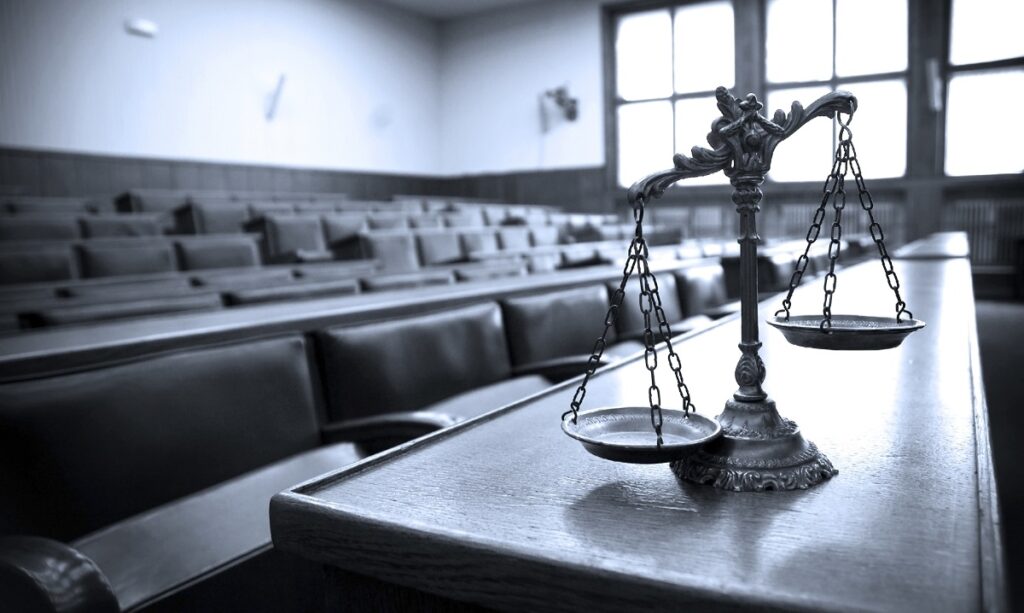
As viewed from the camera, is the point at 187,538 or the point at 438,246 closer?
the point at 187,538

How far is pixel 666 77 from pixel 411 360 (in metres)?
5.32

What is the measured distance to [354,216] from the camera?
338cm

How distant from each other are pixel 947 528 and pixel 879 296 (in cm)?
97

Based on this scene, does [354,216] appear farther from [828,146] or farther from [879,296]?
[828,146]

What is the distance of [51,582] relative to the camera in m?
0.49

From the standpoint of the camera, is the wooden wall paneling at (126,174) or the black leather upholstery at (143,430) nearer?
the black leather upholstery at (143,430)

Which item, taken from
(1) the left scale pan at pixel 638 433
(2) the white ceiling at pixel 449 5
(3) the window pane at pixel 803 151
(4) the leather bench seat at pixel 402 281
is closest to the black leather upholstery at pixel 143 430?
(1) the left scale pan at pixel 638 433

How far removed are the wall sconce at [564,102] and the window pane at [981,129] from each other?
260 cm

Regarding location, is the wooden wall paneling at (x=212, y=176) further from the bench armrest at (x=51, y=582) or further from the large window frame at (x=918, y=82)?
the bench armrest at (x=51, y=582)

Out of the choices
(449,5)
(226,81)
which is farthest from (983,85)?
(226,81)

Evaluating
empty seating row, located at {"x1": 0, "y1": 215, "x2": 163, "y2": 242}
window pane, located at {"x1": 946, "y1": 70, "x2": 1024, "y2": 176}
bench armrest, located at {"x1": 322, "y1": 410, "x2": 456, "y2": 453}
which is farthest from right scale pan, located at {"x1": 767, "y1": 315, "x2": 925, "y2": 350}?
window pane, located at {"x1": 946, "y1": 70, "x2": 1024, "y2": 176}

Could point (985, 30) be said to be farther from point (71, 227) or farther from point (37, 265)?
point (37, 265)

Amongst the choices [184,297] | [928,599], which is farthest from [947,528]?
[184,297]

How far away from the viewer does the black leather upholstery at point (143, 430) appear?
66 centimetres
